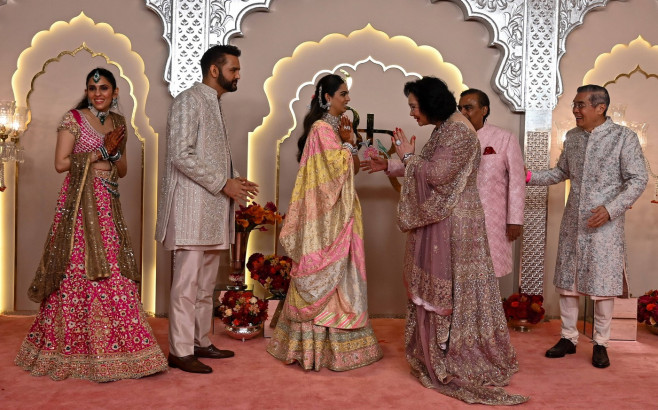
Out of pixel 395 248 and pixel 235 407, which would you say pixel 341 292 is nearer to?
pixel 235 407

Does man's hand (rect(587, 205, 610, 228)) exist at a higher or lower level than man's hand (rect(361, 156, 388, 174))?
lower

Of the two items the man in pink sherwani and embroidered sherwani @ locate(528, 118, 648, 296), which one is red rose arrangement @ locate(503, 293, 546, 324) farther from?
embroidered sherwani @ locate(528, 118, 648, 296)

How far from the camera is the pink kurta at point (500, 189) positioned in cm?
468

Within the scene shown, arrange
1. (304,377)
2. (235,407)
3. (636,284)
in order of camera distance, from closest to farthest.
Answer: (235,407) → (304,377) → (636,284)

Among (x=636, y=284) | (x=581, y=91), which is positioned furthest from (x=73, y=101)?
(x=636, y=284)

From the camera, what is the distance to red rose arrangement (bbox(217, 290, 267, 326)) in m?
4.48

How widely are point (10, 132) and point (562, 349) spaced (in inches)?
169

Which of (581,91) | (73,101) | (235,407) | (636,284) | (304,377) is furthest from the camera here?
(636,284)

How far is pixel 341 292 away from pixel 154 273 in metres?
2.02

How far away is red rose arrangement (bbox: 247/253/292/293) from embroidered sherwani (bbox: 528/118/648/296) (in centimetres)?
193

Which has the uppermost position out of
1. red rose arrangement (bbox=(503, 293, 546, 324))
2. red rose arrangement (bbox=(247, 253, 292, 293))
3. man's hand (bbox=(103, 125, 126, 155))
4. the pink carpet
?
man's hand (bbox=(103, 125, 126, 155))

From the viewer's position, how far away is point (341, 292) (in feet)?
12.8

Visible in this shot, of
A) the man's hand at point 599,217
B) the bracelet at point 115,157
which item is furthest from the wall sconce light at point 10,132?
the man's hand at point 599,217

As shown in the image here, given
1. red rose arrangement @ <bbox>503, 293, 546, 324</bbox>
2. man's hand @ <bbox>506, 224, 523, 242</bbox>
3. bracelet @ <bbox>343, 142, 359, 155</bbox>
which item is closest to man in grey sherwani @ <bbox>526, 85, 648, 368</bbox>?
man's hand @ <bbox>506, 224, 523, 242</bbox>
